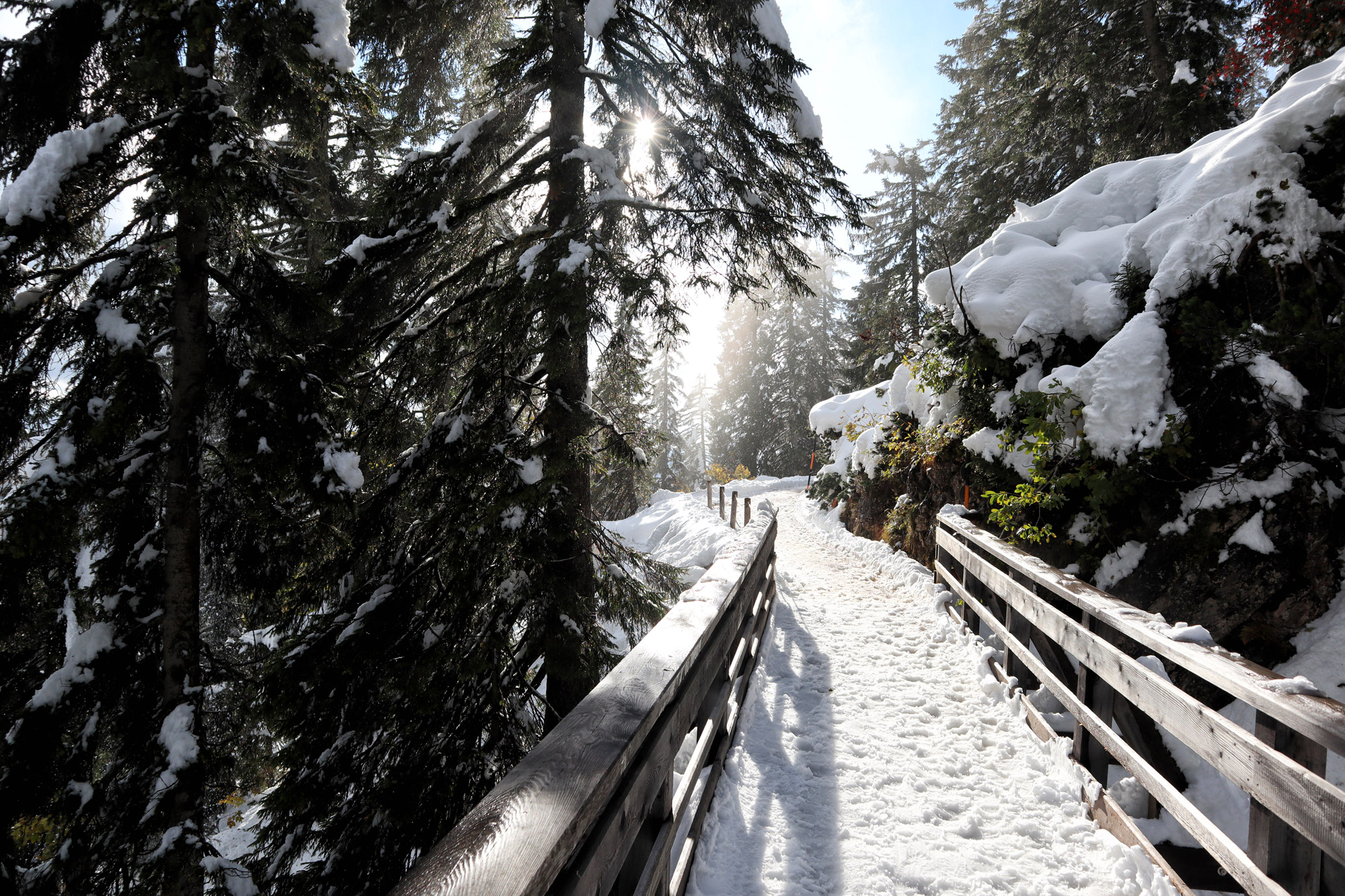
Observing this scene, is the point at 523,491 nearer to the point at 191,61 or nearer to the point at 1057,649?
the point at 191,61

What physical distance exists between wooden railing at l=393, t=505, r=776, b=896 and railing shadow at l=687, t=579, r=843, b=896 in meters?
0.15

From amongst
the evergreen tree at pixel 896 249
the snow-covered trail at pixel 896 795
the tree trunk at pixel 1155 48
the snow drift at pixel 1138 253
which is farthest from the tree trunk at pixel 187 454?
the evergreen tree at pixel 896 249

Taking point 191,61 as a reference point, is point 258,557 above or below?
below

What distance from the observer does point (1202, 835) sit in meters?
2.50

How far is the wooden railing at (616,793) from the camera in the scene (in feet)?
4.50

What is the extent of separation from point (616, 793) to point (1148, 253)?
8.68 meters

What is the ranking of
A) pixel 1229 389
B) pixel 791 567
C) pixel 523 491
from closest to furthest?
pixel 523 491
pixel 1229 389
pixel 791 567

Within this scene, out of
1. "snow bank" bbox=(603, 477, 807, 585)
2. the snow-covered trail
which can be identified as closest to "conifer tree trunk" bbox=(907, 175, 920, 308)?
"snow bank" bbox=(603, 477, 807, 585)

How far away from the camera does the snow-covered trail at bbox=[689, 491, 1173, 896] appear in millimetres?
2883

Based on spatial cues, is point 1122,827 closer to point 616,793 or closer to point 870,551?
point 616,793

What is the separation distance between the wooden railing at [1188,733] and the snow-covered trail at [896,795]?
26 centimetres

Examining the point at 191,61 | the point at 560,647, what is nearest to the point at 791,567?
the point at 560,647

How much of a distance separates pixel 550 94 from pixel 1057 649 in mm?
7156

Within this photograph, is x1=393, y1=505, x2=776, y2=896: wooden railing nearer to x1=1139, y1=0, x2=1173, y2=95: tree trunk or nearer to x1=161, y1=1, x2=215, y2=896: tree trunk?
x1=161, y1=1, x2=215, y2=896: tree trunk
